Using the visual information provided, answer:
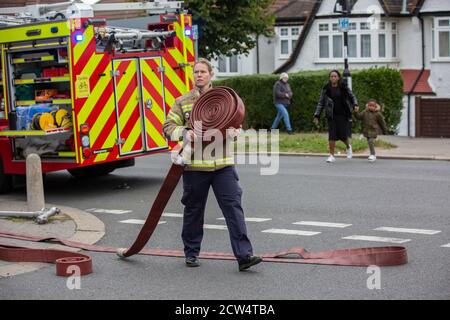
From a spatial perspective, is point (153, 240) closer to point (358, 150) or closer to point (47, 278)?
point (47, 278)

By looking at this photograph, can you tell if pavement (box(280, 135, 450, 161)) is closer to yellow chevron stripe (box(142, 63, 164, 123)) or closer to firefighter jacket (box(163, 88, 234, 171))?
yellow chevron stripe (box(142, 63, 164, 123))

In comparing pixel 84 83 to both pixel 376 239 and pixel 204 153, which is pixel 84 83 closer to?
pixel 376 239

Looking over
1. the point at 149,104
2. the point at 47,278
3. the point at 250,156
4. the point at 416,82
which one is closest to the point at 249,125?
the point at 250,156

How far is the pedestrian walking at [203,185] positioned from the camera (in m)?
8.30

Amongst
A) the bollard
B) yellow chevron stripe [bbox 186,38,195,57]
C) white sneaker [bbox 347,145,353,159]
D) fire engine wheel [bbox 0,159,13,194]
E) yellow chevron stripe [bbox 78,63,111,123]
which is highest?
yellow chevron stripe [bbox 186,38,195,57]

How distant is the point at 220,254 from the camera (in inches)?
357

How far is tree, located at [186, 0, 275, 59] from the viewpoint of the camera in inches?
1024

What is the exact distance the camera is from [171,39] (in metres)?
15.1

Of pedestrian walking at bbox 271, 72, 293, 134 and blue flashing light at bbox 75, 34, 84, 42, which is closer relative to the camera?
blue flashing light at bbox 75, 34, 84, 42

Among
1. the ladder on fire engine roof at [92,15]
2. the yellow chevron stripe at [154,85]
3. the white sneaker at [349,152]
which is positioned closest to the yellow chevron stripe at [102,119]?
the yellow chevron stripe at [154,85]

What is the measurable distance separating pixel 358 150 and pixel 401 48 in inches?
830

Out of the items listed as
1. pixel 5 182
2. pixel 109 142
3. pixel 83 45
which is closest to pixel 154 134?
pixel 109 142

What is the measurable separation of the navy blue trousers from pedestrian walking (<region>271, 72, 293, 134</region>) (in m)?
17.6

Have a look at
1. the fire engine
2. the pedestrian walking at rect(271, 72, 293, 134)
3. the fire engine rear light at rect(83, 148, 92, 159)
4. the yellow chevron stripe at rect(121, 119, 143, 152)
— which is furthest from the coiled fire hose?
the pedestrian walking at rect(271, 72, 293, 134)
